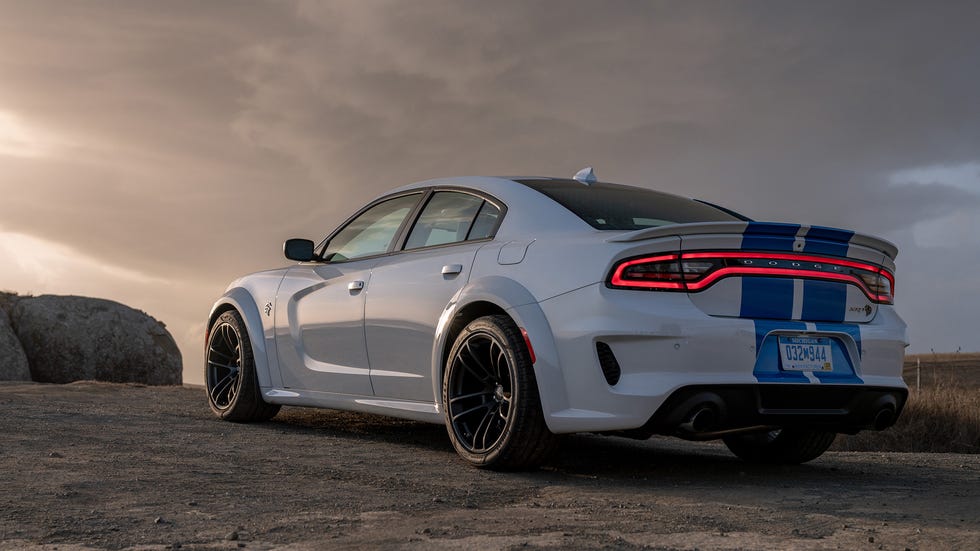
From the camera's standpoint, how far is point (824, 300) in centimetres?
473

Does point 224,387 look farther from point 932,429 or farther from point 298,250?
point 932,429

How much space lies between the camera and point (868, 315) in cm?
495

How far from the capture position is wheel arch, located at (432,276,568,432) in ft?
15.1

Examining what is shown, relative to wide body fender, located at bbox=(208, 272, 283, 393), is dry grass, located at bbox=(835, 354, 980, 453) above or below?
below

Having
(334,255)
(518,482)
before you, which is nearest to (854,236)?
(518,482)

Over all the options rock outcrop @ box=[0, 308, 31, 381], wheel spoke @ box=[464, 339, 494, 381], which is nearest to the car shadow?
wheel spoke @ box=[464, 339, 494, 381]

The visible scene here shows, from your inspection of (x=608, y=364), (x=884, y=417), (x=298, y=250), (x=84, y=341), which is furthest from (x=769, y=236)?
(x=84, y=341)

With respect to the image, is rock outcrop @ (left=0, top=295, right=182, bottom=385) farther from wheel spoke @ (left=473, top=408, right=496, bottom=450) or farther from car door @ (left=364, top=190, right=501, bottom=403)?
wheel spoke @ (left=473, top=408, right=496, bottom=450)

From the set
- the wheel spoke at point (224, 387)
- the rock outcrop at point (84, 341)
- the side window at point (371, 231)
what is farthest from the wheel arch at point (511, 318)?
the rock outcrop at point (84, 341)

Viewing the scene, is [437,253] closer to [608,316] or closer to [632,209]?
[632,209]

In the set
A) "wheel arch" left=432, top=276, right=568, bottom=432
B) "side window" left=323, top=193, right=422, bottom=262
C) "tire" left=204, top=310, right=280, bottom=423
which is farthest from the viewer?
"tire" left=204, top=310, right=280, bottom=423

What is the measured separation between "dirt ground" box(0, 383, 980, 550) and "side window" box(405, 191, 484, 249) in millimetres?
1213

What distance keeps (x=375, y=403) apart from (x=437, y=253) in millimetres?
1005

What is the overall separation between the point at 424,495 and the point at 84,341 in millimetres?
11225
